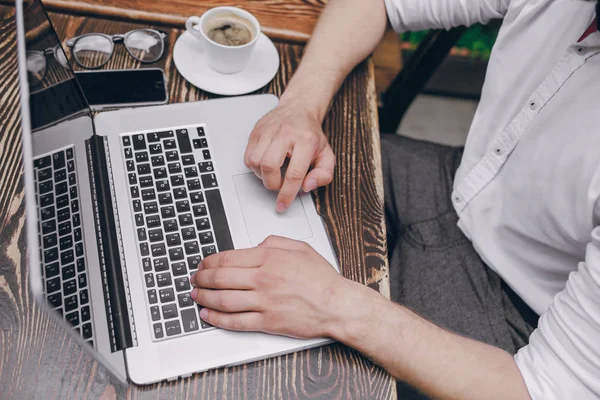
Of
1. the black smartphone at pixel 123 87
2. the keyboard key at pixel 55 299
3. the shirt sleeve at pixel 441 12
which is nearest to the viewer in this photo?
the keyboard key at pixel 55 299

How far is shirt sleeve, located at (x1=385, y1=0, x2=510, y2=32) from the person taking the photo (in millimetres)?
870

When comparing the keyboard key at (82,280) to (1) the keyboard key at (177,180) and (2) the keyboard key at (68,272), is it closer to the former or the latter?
(2) the keyboard key at (68,272)

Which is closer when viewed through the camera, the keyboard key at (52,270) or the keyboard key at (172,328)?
the keyboard key at (52,270)

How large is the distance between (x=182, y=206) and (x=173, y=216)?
0.02 meters

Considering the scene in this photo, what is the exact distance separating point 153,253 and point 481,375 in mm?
468

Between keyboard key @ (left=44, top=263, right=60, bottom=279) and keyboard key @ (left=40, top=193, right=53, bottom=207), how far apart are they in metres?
0.07

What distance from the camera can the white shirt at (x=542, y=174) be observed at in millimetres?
616

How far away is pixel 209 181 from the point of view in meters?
0.72

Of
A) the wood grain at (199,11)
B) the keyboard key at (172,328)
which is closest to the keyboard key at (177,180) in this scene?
the keyboard key at (172,328)

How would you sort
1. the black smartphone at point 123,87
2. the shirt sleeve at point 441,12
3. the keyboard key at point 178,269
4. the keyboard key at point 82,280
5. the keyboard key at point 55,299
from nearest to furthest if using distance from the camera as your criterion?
the keyboard key at point 55,299
the keyboard key at point 82,280
the keyboard key at point 178,269
the black smartphone at point 123,87
the shirt sleeve at point 441,12

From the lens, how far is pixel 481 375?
0.64 metres

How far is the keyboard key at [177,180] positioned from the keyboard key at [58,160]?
6.3 inches

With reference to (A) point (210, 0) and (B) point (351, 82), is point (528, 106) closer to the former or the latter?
(B) point (351, 82)

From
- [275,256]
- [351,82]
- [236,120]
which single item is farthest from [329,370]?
[351,82]
